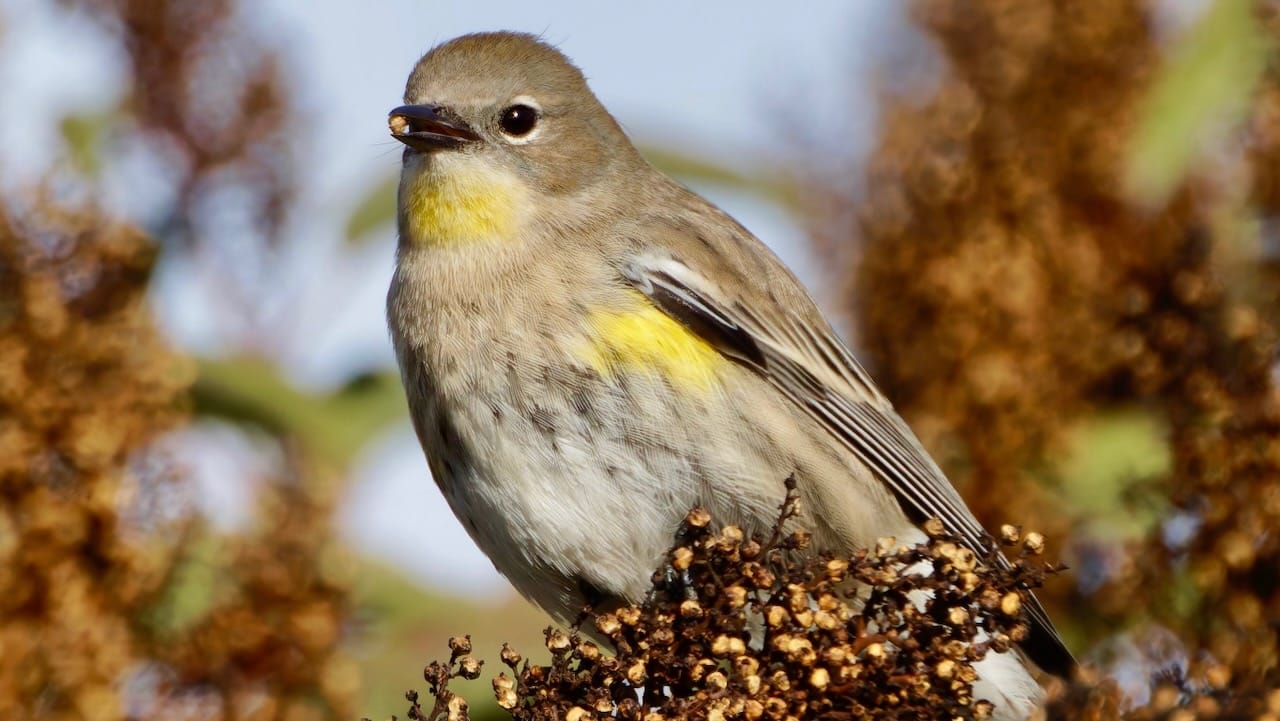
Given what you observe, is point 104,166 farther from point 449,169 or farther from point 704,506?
point 704,506

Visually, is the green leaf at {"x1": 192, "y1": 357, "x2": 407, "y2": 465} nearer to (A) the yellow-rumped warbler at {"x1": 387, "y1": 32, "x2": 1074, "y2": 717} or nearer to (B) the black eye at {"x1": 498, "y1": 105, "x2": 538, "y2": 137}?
(A) the yellow-rumped warbler at {"x1": 387, "y1": 32, "x2": 1074, "y2": 717}

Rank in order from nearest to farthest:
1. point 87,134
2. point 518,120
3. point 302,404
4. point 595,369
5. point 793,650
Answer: point 793,650 → point 595,369 → point 302,404 → point 518,120 → point 87,134

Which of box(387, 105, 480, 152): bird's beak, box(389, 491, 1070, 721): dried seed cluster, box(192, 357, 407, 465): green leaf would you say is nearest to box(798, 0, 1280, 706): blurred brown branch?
box(389, 491, 1070, 721): dried seed cluster

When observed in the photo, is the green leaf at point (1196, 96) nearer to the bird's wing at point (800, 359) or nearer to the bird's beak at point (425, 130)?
the bird's wing at point (800, 359)

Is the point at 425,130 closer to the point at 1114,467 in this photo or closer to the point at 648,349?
the point at 648,349

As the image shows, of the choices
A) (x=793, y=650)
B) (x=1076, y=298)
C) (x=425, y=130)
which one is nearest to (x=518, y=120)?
(x=425, y=130)

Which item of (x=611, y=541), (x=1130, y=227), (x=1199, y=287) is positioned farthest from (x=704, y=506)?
(x=1130, y=227)
